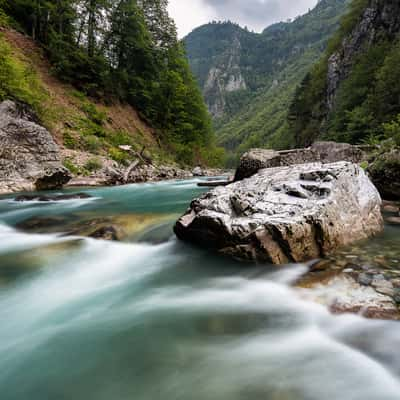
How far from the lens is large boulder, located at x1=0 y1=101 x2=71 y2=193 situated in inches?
383

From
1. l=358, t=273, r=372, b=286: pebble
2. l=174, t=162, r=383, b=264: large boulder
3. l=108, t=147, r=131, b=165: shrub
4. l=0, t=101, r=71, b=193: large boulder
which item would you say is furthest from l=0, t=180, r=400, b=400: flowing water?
l=108, t=147, r=131, b=165: shrub

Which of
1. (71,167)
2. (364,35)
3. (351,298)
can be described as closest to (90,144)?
(71,167)

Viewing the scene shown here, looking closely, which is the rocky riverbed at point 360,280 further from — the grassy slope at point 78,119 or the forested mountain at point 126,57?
the forested mountain at point 126,57

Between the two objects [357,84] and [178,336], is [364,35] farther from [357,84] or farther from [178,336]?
[178,336]

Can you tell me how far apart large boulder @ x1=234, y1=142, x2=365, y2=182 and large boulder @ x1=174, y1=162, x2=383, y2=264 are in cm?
398

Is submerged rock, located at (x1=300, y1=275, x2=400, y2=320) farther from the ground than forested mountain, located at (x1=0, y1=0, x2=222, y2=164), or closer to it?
closer to it

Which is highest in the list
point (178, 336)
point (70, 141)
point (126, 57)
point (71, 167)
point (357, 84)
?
point (126, 57)

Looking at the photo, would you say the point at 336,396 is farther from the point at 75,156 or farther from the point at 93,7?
the point at 93,7

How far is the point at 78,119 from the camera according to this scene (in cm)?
1650

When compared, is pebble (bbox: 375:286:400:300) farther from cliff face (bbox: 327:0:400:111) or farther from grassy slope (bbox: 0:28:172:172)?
cliff face (bbox: 327:0:400:111)

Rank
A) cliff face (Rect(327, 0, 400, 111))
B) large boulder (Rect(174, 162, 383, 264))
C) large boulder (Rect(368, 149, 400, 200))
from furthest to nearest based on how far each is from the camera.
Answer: cliff face (Rect(327, 0, 400, 111)), large boulder (Rect(368, 149, 400, 200)), large boulder (Rect(174, 162, 383, 264))

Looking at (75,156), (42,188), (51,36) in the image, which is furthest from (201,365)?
(51,36)

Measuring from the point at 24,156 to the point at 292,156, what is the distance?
9.95m

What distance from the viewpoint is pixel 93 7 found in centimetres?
2103
